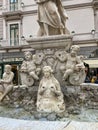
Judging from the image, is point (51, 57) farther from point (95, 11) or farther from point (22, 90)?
point (95, 11)

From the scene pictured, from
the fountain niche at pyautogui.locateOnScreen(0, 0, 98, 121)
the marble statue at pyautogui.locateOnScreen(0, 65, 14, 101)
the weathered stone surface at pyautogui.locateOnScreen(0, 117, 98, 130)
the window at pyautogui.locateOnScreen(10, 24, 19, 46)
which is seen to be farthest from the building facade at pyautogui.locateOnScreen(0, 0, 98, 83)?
the weathered stone surface at pyautogui.locateOnScreen(0, 117, 98, 130)

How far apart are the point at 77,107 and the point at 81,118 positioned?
2.24ft

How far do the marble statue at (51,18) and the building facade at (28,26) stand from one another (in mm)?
12827

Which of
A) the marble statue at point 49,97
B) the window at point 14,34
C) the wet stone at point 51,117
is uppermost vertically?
the window at point 14,34

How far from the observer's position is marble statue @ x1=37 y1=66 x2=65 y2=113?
4.64 meters

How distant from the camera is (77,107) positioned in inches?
198

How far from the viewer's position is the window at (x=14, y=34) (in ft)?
72.3

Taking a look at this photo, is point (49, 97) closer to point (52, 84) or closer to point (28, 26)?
point (52, 84)

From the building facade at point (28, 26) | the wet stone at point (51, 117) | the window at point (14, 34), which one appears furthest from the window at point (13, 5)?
the wet stone at point (51, 117)

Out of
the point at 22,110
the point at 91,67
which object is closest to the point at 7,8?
the point at 91,67

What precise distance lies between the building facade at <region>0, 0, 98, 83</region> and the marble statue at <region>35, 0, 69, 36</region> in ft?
42.1

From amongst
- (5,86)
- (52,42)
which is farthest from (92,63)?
(5,86)

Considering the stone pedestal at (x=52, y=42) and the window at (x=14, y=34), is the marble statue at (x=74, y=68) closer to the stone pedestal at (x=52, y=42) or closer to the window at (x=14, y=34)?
the stone pedestal at (x=52, y=42)

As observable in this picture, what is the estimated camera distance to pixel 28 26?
21734 millimetres
